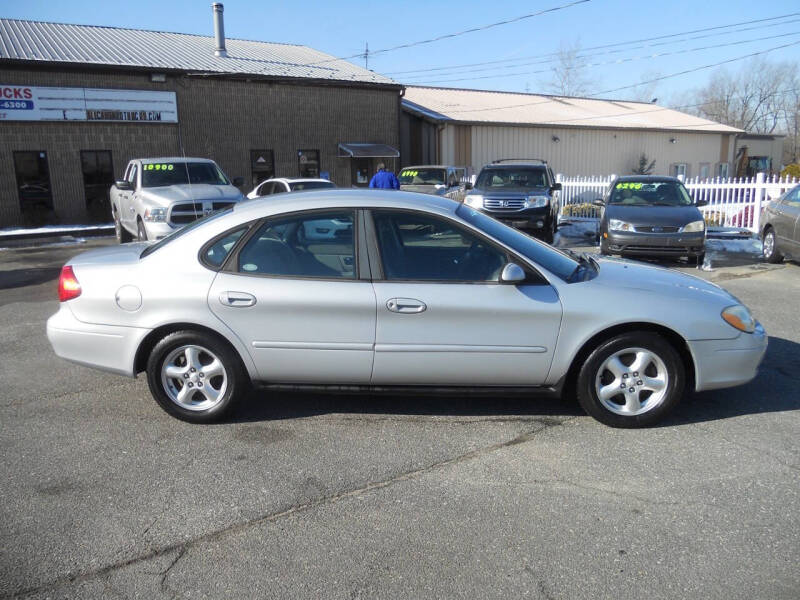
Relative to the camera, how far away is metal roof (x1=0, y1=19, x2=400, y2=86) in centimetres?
2061

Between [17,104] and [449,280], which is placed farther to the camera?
[17,104]

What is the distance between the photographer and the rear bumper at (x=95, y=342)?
443 centimetres

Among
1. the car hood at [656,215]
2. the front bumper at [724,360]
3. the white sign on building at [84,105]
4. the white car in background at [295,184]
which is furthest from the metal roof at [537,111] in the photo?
the front bumper at [724,360]

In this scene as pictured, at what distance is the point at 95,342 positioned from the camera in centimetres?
451

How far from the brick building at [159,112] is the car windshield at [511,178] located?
39.3 feet

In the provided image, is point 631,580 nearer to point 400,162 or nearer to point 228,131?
point 228,131

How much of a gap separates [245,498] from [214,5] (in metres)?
25.5

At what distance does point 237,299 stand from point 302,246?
0.56 metres

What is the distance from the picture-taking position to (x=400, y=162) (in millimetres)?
28375

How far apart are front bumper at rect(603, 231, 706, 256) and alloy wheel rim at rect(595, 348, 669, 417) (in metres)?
7.02

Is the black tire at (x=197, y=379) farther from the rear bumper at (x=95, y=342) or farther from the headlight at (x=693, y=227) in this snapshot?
the headlight at (x=693, y=227)

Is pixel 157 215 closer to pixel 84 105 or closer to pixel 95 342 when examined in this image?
pixel 95 342

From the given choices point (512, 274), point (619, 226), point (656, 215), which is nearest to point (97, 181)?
point (619, 226)

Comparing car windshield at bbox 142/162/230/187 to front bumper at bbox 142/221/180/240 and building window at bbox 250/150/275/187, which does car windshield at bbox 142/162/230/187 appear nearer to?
front bumper at bbox 142/221/180/240
